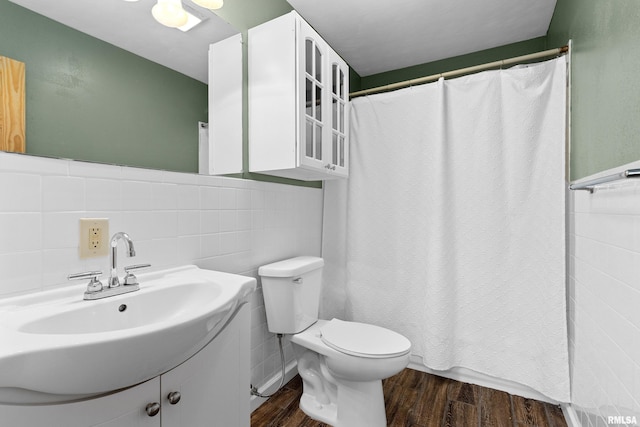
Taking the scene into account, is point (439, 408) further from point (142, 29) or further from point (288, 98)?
point (142, 29)

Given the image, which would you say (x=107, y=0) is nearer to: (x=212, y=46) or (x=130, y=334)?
(x=212, y=46)

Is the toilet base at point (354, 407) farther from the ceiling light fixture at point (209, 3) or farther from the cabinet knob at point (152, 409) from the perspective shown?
the ceiling light fixture at point (209, 3)

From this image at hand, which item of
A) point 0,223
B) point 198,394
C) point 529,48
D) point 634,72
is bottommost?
point 198,394

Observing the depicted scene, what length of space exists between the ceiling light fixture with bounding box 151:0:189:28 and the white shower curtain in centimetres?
125

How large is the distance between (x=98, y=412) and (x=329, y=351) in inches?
38.0

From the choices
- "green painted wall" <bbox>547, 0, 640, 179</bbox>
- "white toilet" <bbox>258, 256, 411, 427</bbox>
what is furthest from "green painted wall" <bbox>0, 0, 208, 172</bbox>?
"green painted wall" <bbox>547, 0, 640, 179</bbox>

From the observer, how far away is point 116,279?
91 centimetres

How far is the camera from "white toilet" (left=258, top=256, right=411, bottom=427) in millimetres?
1365

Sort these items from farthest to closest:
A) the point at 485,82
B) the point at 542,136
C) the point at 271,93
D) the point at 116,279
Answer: the point at 485,82, the point at 542,136, the point at 271,93, the point at 116,279

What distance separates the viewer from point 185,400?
823mm

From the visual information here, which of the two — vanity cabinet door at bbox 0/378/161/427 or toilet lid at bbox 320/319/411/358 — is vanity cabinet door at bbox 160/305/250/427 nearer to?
vanity cabinet door at bbox 0/378/161/427

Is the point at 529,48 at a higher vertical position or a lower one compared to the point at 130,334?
higher

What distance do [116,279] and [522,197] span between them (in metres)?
1.93

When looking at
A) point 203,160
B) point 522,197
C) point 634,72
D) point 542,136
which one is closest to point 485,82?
point 542,136
